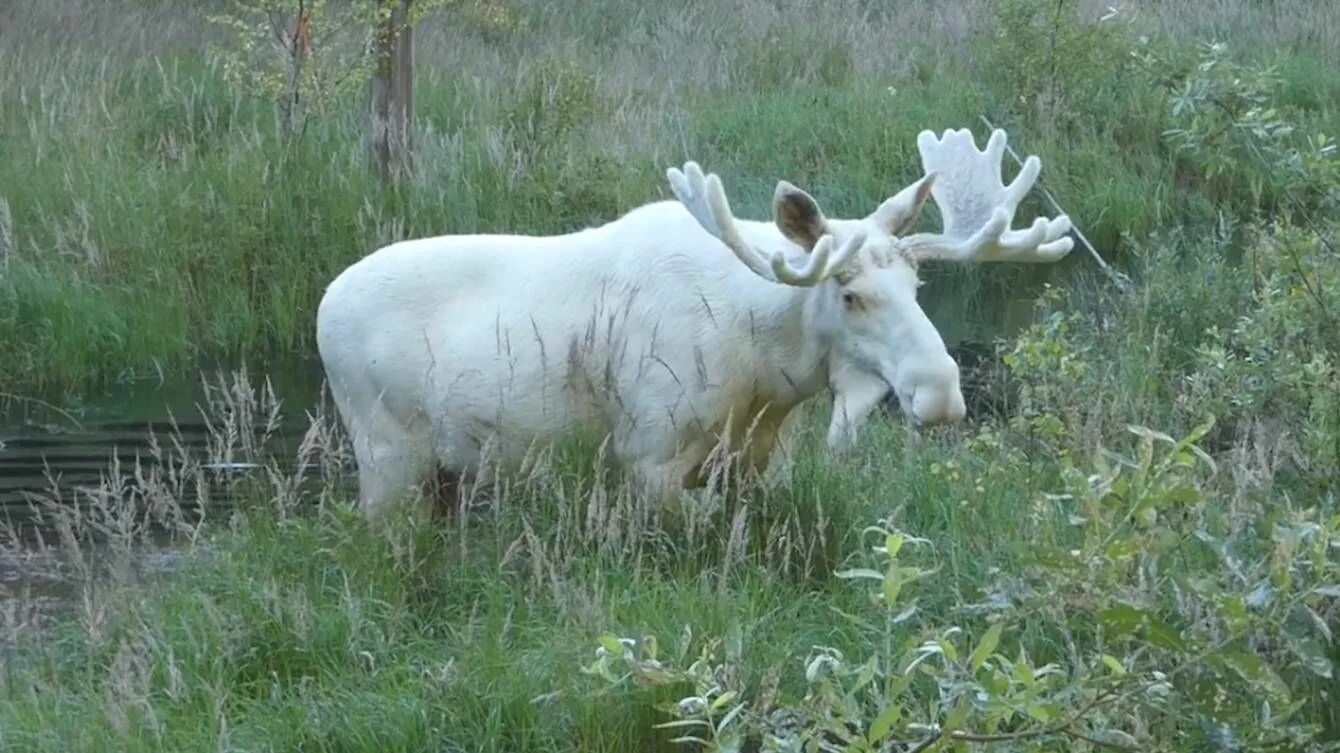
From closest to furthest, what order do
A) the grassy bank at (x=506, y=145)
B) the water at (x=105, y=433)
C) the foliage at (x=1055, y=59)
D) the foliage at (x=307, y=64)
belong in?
the water at (x=105, y=433) → the grassy bank at (x=506, y=145) → the foliage at (x=307, y=64) → the foliage at (x=1055, y=59)

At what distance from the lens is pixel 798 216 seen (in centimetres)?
635

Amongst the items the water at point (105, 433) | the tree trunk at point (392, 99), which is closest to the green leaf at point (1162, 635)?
the water at point (105, 433)

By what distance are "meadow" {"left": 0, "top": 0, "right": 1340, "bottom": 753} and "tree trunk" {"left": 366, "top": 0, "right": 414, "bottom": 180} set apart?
7.2 inches

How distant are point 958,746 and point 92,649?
116 inches

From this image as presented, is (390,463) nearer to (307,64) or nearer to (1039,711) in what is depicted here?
(1039,711)

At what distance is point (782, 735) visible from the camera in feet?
12.7

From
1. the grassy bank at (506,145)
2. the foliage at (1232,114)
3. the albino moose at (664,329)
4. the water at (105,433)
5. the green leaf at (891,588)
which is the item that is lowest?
the water at (105,433)

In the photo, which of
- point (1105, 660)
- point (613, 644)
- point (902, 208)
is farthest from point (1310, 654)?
point (902, 208)

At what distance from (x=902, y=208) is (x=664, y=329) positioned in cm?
81

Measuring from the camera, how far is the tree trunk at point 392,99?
12844 mm

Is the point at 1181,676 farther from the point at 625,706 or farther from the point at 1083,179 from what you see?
the point at 1083,179

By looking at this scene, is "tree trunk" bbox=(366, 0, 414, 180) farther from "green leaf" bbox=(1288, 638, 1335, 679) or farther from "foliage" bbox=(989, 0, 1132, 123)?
"green leaf" bbox=(1288, 638, 1335, 679)

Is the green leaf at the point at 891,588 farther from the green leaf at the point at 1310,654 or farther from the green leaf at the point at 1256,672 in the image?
the green leaf at the point at 1310,654

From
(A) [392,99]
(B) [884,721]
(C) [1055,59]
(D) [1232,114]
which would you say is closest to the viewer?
(B) [884,721]
